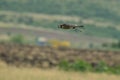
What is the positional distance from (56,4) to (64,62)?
6170 cm

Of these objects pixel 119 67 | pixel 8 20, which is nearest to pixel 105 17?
pixel 8 20

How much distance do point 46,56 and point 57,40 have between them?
106ft

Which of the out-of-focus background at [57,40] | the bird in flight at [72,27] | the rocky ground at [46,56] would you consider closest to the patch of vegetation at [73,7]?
the out-of-focus background at [57,40]

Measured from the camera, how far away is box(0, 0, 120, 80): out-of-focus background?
83.1ft

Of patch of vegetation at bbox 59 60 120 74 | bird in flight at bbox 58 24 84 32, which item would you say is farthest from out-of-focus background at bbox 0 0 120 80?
bird in flight at bbox 58 24 84 32

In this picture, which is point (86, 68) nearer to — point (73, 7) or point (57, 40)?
point (57, 40)

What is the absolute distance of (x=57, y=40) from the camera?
63562 mm

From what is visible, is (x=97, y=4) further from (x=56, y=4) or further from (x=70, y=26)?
(x=70, y=26)

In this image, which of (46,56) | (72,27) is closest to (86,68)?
(46,56)

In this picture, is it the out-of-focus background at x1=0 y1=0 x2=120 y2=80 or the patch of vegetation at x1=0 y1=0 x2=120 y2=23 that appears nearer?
the out-of-focus background at x1=0 y1=0 x2=120 y2=80

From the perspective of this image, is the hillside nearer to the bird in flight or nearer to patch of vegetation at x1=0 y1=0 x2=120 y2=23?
patch of vegetation at x1=0 y1=0 x2=120 y2=23

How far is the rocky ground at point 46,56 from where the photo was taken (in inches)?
1136

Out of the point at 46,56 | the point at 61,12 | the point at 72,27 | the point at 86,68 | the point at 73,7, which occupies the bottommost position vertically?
the point at 61,12

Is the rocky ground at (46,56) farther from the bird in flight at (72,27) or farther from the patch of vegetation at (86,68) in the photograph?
the bird in flight at (72,27)
